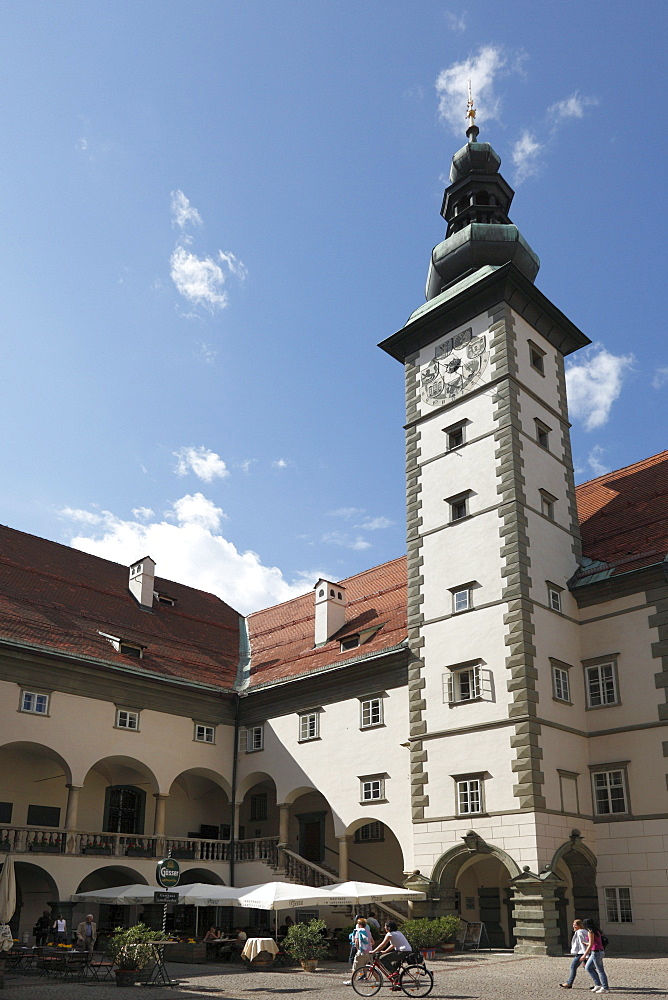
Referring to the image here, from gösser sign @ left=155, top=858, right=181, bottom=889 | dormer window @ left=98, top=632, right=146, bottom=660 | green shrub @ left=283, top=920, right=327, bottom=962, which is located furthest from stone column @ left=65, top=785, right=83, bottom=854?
gösser sign @ left=155, top=858, right=181, bottom=889

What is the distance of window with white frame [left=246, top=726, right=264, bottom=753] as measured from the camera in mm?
33688

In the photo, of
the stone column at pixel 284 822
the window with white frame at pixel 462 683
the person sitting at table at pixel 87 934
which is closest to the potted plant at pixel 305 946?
the person sitting at table at pixel 87 934

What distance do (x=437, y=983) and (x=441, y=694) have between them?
394 inches

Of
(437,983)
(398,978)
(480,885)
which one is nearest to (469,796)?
(480,885)

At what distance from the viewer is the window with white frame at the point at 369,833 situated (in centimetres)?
3083

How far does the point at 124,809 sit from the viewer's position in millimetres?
32406

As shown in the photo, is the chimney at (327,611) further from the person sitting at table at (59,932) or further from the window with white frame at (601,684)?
the person sitting at table at (59,932)

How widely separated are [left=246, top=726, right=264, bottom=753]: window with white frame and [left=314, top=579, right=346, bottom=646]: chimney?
12.6 ft

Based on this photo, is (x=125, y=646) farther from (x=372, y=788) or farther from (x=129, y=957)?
(x=129, y=957)

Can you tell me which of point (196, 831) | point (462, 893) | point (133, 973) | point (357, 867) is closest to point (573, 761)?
point (462, 893)

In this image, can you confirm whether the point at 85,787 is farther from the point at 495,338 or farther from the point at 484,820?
the point at 495,338

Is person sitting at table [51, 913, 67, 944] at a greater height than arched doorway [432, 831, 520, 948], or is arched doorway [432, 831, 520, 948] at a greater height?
arched doorway [432, 831, 520, 948]

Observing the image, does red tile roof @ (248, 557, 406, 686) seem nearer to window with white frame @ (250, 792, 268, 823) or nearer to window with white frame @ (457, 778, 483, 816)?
window with white frame @ (250, 792, 268, 823)

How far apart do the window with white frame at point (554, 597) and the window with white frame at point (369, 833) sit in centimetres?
971
